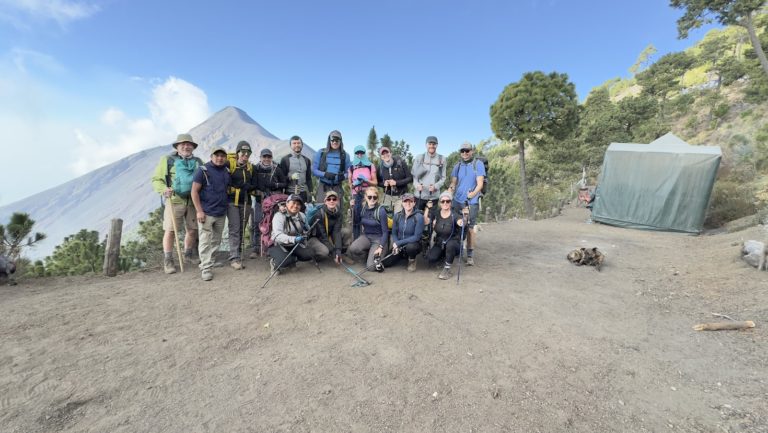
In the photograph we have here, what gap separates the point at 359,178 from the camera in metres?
6.52

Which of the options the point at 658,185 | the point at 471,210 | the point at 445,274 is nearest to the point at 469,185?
the point at 471,210

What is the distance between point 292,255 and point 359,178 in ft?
6.63

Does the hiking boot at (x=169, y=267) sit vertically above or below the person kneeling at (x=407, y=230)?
below

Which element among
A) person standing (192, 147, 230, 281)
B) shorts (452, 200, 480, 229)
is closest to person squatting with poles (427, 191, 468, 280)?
shorts (452, 200, 480, 229)

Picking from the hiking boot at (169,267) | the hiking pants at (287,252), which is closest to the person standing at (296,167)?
the hiking pants at (287,252)

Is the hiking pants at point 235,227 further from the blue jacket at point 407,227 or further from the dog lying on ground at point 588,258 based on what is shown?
the dog lying on ground at point 588,258

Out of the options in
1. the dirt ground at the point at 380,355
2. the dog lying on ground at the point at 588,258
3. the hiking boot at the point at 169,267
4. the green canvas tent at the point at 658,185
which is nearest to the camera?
the dirt ground at the point at 380,355

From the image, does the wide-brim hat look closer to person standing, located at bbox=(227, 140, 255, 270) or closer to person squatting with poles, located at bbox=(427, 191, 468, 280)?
person standing, located at bbox=(227, 140, 255, 270)

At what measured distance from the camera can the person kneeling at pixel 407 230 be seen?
5.82m

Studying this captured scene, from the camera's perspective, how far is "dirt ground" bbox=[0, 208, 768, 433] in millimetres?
2504

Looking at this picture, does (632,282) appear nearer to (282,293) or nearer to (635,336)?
(635,336)

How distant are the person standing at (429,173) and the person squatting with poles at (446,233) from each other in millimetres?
480

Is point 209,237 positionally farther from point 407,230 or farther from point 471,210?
point 471,210

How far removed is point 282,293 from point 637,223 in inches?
538
